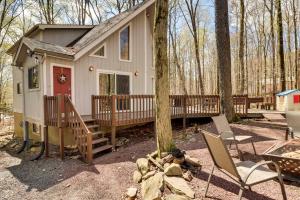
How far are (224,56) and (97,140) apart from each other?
582cm

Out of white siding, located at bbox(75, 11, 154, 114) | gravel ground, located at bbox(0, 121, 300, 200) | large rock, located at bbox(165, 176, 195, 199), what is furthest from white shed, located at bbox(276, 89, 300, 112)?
large rock, located at bbox(165, 176, 195, 199)

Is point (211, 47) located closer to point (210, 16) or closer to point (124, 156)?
point (210, 16)

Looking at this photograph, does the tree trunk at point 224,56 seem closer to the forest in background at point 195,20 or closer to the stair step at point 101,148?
the stair step at point 101,148

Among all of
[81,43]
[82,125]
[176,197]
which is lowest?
[176,197]

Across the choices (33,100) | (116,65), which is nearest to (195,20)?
(116,65)

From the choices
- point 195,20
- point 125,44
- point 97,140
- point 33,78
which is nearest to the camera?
point 97,140

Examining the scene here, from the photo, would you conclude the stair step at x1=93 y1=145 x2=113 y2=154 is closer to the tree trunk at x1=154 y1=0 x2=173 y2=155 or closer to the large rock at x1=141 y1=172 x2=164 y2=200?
the tree trunk at x1=154 y1=0 x2=173 y2=155

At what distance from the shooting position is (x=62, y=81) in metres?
9.45

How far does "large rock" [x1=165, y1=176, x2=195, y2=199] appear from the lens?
3783mm

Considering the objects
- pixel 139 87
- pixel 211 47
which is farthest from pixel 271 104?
pixel 211 47

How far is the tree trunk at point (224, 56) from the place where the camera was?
375 inches

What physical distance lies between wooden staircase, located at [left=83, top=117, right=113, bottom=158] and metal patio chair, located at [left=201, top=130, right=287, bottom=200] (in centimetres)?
459

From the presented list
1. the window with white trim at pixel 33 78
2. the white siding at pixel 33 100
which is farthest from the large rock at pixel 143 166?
the window with white trim at pixel 33 78

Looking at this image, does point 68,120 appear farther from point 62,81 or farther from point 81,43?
point 81,43
